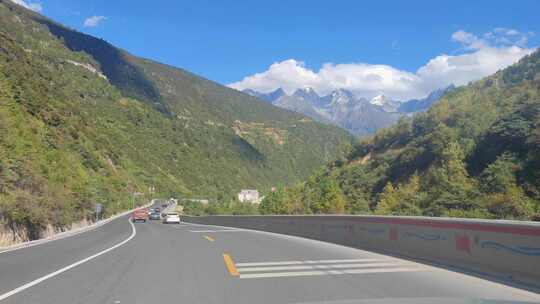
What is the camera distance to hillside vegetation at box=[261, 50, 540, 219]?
60.1 m

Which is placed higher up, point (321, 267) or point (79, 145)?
point (79, 145)

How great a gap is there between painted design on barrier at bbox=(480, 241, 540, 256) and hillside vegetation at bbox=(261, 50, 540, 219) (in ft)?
89.2

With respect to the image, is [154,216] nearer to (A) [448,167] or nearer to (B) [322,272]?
(A) [448,167]

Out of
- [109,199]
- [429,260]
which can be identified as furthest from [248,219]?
[109,199]

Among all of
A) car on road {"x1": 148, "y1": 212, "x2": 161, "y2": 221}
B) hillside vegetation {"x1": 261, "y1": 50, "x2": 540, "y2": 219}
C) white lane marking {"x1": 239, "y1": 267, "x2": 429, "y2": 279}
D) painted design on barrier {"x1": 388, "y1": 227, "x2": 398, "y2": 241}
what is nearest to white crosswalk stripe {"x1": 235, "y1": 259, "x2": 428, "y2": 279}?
white lane marking {"x1": 239, "y1": 267, "x2": 429, "y2": 279}

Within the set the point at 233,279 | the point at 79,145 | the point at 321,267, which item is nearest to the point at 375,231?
the point at 321,267

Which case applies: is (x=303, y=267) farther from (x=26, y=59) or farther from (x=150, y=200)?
(x=150, y=200)

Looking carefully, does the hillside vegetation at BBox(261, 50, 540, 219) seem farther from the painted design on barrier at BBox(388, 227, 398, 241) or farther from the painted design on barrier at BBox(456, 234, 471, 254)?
the painted design on barrier at BBox(456, 234, 471, 254)

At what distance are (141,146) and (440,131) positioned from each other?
81.9m

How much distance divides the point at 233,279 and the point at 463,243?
14.4 feet

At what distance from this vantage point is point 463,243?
32.4ft

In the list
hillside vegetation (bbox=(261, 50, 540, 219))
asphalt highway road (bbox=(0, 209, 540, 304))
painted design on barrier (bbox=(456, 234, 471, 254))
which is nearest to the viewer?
asphalt highway road (bbox=(0, 209, 540, 304))

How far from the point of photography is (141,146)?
14200cm

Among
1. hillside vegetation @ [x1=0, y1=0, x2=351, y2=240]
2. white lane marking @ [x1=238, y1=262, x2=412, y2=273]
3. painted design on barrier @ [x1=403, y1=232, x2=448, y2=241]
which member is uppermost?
hillside vegetation @ [x1=0, y1=0, x2=351, y2=240]
